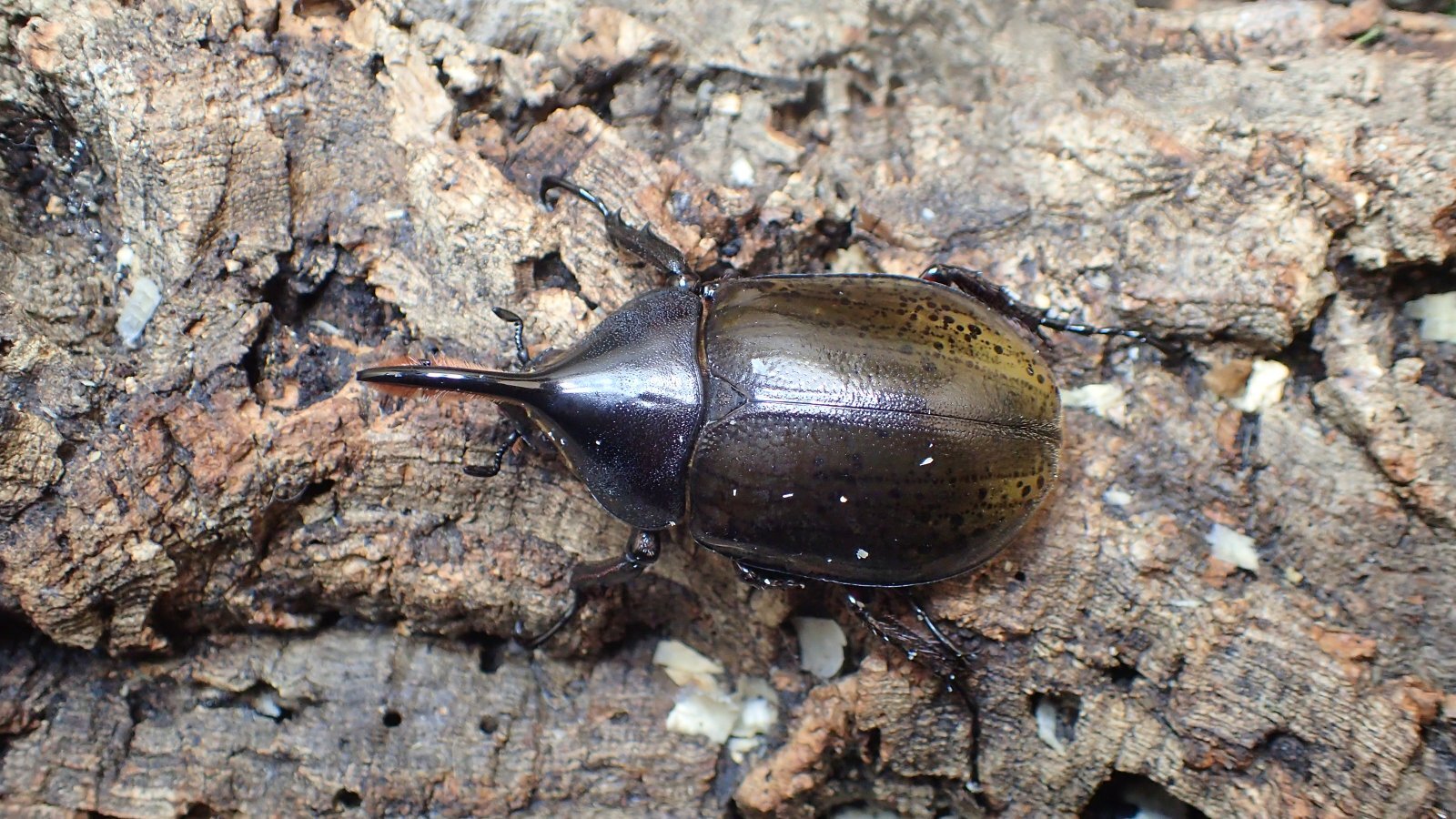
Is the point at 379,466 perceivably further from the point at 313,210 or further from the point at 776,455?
the point at 776,455

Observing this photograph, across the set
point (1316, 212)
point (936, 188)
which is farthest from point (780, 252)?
point (1316, 212)

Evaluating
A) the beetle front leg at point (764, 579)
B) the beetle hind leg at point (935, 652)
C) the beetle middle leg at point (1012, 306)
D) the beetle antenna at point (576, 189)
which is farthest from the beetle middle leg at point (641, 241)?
the beetle hind leg at point (935, 652)

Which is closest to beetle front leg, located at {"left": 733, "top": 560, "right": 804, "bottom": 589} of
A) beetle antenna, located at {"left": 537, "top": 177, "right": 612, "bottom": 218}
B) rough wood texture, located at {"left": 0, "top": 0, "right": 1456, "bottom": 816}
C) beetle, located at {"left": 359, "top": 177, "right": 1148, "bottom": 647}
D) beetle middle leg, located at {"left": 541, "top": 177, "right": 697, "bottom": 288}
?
beetle, located at {"left": 359, "top": 177, "right": 1148, "bottom": 647}

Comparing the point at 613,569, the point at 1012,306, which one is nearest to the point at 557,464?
the point at 613,569

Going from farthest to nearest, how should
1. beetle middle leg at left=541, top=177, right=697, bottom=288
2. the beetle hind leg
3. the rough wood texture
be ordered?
beetle middle leg at left=541, top=177, right=697, bottom=288 → the beetle hind leg → the rough wood texture

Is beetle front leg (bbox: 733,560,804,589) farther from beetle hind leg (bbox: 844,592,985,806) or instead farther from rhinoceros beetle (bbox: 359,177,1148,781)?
beetle hind leg (bbox: 844,592,985,806)

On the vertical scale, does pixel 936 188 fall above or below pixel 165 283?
below

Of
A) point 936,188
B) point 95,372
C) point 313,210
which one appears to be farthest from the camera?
point 936,188
